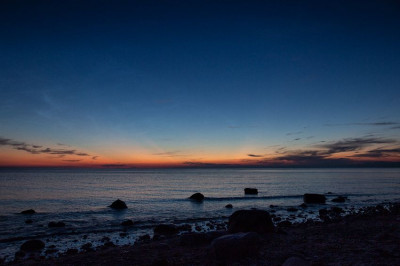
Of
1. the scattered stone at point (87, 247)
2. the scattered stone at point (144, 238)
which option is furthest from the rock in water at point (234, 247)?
the scattered stone at point (87, 247)

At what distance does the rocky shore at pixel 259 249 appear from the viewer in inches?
442

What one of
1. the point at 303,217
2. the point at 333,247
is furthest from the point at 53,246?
the point at 303,217

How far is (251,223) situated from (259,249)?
4.22 metres

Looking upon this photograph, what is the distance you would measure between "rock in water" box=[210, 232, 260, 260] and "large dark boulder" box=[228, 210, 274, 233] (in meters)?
5.14

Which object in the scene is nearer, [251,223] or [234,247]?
[234,247]

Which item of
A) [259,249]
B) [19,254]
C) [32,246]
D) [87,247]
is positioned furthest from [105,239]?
[259,249]

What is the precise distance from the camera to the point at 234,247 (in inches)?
460

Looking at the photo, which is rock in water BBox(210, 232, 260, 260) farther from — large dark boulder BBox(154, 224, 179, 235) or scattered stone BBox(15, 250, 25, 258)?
scattered stone BBox(15, 250, 25, 258)

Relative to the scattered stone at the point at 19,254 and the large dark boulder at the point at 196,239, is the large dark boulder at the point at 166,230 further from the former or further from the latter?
the scattered stone at the point at 19,254

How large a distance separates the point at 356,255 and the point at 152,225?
19.3 m

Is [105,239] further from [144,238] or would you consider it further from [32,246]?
[32,246]

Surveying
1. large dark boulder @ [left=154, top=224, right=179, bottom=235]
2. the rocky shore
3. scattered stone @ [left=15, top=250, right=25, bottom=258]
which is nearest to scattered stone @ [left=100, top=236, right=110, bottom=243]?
the rocky shore

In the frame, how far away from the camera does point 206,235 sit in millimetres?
15852

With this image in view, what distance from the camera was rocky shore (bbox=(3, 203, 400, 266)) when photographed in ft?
36.8
